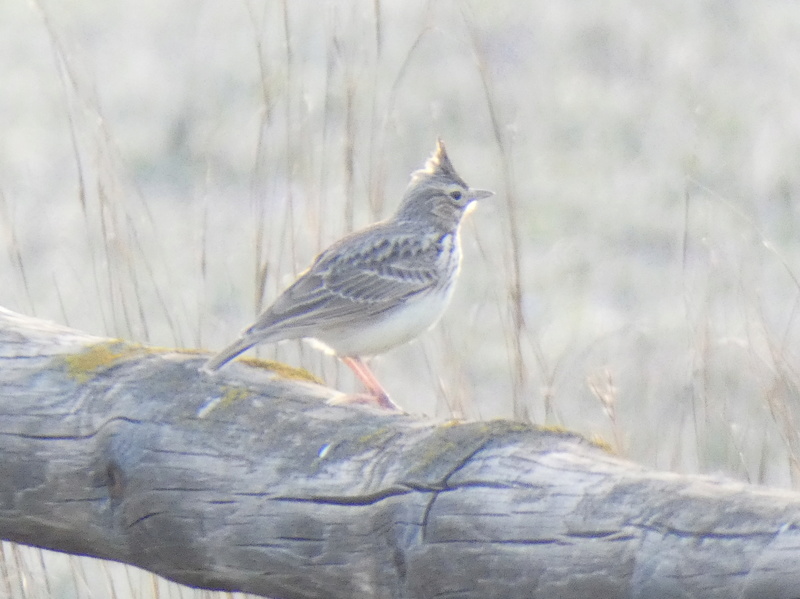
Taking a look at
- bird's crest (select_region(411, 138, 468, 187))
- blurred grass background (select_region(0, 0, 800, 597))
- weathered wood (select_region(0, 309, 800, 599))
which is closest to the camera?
weathered wood (select_region(0, 309, 800, 599))

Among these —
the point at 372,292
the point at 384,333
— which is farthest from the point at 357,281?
the point at 384,333

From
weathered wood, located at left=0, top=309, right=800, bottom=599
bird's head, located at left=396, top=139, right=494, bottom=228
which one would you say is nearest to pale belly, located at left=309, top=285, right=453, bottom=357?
bird's head, located at left=396, top=139, right=494, bottom=228

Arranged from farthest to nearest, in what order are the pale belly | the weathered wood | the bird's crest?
the bird's crest, the pale belly, the weathered wood

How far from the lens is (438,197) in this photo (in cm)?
501

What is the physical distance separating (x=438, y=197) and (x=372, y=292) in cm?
66

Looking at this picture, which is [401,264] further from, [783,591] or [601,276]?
[601,276]

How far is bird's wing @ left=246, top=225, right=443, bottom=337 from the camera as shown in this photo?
4082 mm

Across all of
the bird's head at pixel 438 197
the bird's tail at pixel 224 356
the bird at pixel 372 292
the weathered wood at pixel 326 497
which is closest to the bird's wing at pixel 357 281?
the bird at pixel 372 292

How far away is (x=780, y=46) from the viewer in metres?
9.40

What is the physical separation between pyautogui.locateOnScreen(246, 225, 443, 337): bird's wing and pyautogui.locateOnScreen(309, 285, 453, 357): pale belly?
4 cm

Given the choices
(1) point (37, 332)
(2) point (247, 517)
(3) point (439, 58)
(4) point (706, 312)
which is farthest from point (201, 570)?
(3) point (439, 58)

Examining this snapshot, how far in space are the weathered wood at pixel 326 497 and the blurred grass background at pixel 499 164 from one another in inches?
69.9

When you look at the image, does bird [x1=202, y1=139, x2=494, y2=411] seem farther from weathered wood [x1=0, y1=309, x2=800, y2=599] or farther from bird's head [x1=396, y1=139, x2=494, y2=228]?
weathered wood [x1=0, y1=309, x2=800, y2=599]

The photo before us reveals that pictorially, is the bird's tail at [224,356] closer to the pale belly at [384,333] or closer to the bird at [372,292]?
the bird at [372,292]
